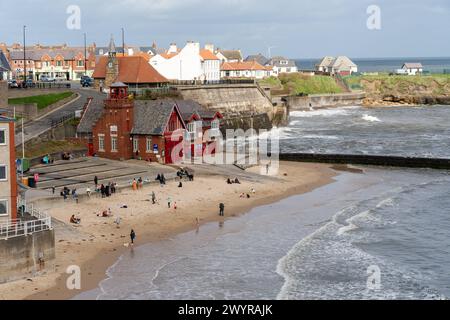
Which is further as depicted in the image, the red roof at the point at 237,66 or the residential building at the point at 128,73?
the red roof at the point at 237,66

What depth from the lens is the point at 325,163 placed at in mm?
81125

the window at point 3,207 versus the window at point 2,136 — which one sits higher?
the window at point 2,136

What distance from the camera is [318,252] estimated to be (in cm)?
4397

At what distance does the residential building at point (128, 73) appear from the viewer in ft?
326

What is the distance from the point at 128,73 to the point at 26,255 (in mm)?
66934

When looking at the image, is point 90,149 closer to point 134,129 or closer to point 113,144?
point 113,144

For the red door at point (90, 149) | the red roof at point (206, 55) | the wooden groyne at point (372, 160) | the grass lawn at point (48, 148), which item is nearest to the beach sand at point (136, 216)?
the wooden groyne at point (372, 160)

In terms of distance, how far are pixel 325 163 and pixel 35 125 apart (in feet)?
101

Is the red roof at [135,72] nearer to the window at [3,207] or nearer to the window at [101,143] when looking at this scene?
the window at [101,143]

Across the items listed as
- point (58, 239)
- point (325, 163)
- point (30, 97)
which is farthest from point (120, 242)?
point (30, 97)

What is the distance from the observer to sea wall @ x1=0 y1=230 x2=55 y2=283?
35031 mm

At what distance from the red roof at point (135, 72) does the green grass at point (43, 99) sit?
10.9 metres

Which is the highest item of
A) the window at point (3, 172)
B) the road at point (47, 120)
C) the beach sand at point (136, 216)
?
the road at point (47, 120)
